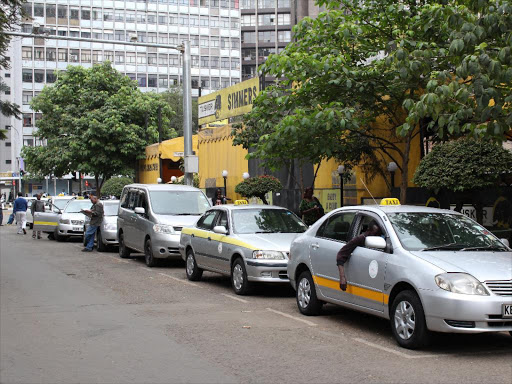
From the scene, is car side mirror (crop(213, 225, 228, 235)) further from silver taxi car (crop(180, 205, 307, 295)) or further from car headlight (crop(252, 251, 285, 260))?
car headlight (crop(252, 251, 285, 260))

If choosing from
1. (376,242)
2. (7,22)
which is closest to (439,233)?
(376,242)

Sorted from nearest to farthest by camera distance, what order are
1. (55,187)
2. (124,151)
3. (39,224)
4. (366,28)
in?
(366,28) < (39,224) < (124,151) < (55,187)

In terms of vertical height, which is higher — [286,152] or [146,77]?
[146,77]

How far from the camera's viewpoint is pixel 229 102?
28.5 metres

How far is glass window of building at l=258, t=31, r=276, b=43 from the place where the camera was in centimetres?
9773

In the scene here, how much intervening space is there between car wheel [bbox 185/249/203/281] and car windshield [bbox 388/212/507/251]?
6017 mm

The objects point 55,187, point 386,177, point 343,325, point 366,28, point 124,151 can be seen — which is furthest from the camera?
point 55,187

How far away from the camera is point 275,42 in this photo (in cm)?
9750

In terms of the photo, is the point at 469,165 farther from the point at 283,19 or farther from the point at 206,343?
the point at 283,19

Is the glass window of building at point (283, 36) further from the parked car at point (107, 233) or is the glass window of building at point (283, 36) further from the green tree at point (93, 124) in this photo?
the parked car at point (107, 233)

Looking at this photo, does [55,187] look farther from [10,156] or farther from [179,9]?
[179,9]

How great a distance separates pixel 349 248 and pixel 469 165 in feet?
18.0

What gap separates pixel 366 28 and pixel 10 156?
283 feet

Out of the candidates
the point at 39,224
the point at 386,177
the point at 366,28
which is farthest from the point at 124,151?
the point at 366,28
